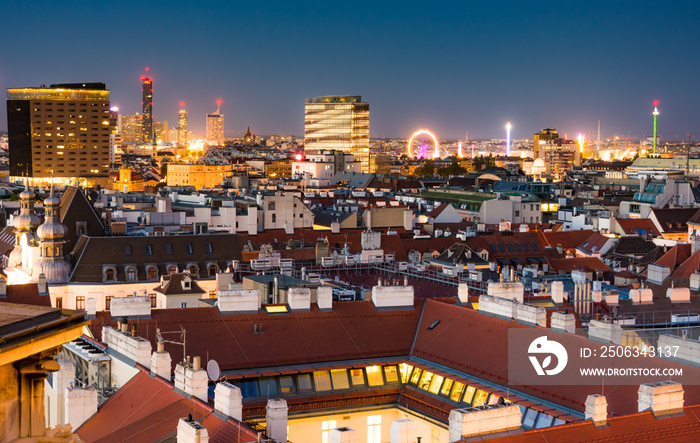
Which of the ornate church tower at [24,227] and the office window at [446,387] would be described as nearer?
the office window at [446,387]

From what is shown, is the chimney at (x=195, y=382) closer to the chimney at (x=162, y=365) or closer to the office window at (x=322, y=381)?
the chimney at (x=162, y=365)

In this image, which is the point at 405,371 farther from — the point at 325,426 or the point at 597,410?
the point at 597,410

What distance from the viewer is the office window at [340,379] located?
2580 centimetres

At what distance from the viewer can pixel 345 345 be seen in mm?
27234

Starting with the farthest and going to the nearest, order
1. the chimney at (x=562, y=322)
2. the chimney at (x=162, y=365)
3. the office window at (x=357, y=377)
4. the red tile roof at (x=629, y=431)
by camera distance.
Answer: the office window at (x=357, y=377)
the chimney at (x=562, y=322)
the chimney at (x=162, y=365)
the red tile roof at (x=629, y=431)

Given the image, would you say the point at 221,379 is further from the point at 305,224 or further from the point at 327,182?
the point at 327,182

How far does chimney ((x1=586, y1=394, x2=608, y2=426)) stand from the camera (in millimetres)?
19453

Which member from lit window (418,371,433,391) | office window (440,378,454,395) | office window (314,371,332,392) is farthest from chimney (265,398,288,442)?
lit window (418,371,433,391)

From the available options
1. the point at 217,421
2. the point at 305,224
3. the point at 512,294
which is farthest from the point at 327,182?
the point at 217,421

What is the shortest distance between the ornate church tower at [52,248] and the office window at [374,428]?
33273 millimetres

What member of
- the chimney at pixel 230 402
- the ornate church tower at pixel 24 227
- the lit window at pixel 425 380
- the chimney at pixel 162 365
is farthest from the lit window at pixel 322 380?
the ornate church tower at pixel 24 227

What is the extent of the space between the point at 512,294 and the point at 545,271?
2835cm

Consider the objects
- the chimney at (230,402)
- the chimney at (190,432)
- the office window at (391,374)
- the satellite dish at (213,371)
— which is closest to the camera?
the chimney at (190,432)

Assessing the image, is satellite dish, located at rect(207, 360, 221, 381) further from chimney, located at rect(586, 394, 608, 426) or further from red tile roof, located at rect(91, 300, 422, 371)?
chimney, located at rect(586, 394, 608, 426)
